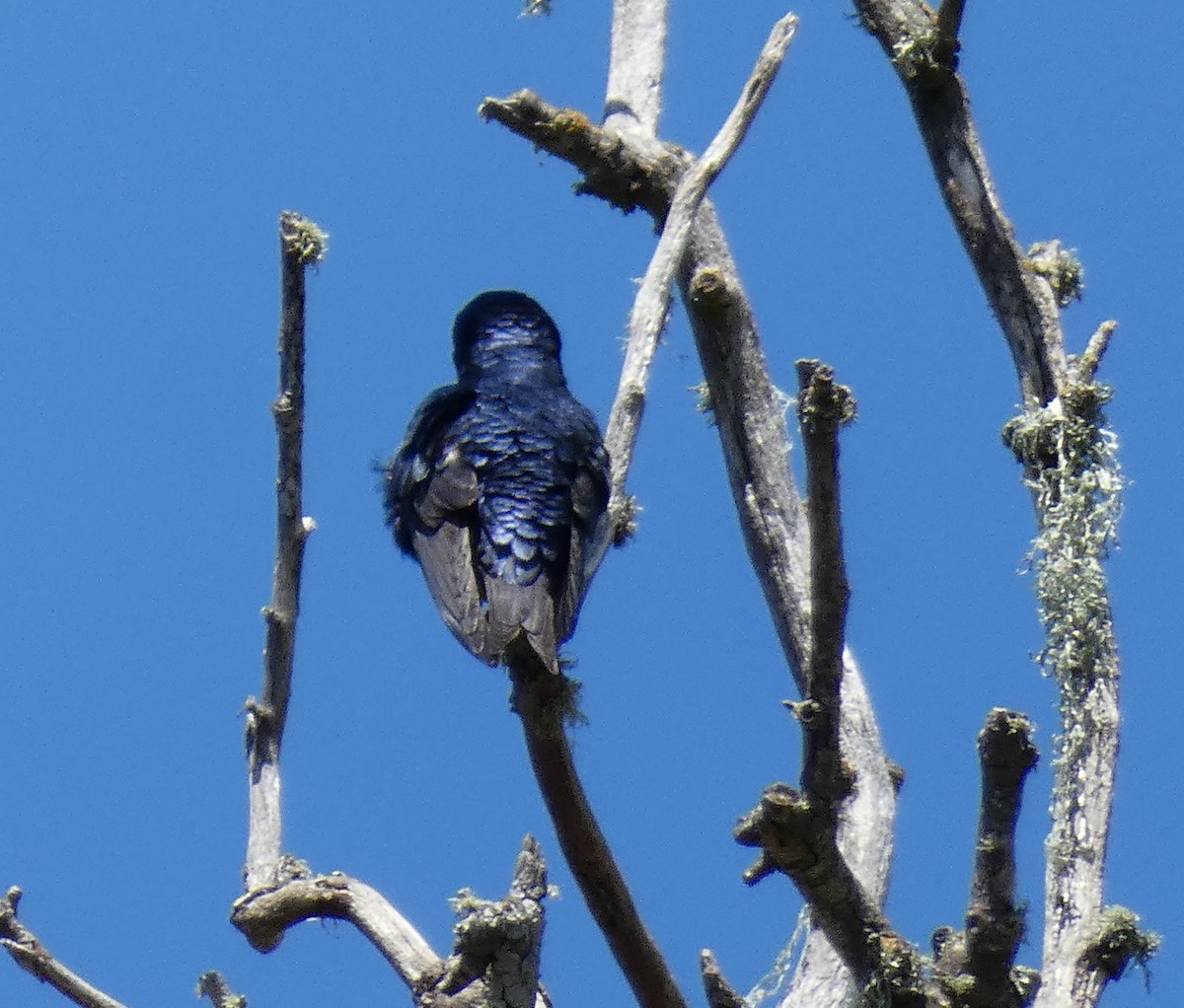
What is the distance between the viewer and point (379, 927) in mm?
4043

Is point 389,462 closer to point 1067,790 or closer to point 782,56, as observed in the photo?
point 782,56

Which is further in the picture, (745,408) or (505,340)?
(505,340)

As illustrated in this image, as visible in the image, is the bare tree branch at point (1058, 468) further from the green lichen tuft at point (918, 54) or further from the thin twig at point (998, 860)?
the thin twig at point (998, 860)

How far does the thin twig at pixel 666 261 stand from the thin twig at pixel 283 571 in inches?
41.5

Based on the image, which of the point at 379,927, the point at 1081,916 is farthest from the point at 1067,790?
the point at 379,927

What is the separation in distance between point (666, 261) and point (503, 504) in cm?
83

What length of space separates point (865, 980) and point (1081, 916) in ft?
2.15

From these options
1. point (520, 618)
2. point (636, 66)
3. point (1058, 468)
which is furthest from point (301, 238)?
point (636, 66)

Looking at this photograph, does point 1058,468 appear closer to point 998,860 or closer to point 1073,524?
point 1073,524

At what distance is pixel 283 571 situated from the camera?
13.2 ft

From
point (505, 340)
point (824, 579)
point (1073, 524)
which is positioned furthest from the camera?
point (505, 340)

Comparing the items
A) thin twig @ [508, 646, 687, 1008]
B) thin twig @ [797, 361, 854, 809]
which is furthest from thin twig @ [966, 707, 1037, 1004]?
thin twig @ [508, 646, 687, 1008]

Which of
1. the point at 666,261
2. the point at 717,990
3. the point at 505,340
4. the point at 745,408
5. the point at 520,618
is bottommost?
the point at 717,990

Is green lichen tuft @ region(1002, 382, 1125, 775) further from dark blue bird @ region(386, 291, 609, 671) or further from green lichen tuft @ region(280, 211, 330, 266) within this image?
green lichen tuft @ region(280, 211, 330, 266)
